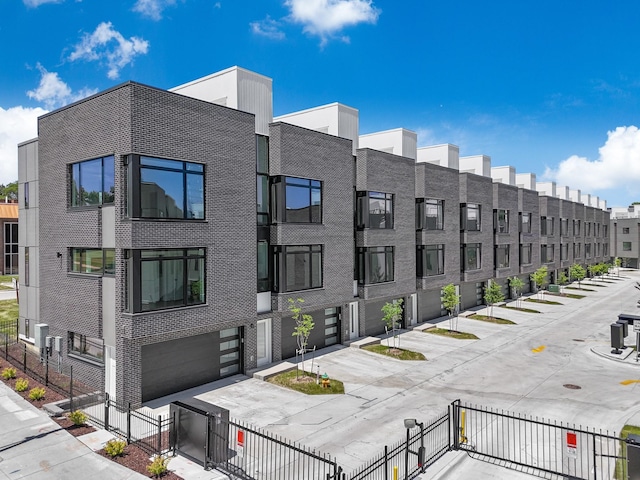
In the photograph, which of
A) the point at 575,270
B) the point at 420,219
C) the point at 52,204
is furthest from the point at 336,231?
the point at 575,270

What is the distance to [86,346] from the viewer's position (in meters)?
19.0

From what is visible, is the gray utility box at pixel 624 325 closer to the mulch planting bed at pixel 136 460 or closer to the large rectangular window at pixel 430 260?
the large rectangular window at pixel 430 260

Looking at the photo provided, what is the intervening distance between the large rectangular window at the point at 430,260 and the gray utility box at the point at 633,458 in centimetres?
2270

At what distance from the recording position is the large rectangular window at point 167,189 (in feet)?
54.9

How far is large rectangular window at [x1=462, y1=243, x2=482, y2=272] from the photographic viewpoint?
38969mm

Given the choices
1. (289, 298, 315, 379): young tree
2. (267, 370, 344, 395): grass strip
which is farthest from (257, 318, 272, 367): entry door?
(267, 370, 344, 395): grass strip

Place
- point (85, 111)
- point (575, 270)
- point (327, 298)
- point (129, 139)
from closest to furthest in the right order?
point (129, 139) → point (85, 111) → point (327, 298) → point (575, 270)

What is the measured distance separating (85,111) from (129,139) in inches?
150

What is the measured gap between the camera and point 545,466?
12594 mm

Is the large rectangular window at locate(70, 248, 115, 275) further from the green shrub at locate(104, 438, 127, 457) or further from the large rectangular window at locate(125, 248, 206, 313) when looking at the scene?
the green shrub at locate(104, 438, 127, 457)

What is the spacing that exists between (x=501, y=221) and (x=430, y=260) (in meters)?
14.7

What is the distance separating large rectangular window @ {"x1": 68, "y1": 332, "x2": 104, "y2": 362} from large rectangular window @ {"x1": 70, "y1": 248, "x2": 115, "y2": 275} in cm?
281

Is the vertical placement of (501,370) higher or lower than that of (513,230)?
lower

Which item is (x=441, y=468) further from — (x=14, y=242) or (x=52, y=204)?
(x=14, y=242)
